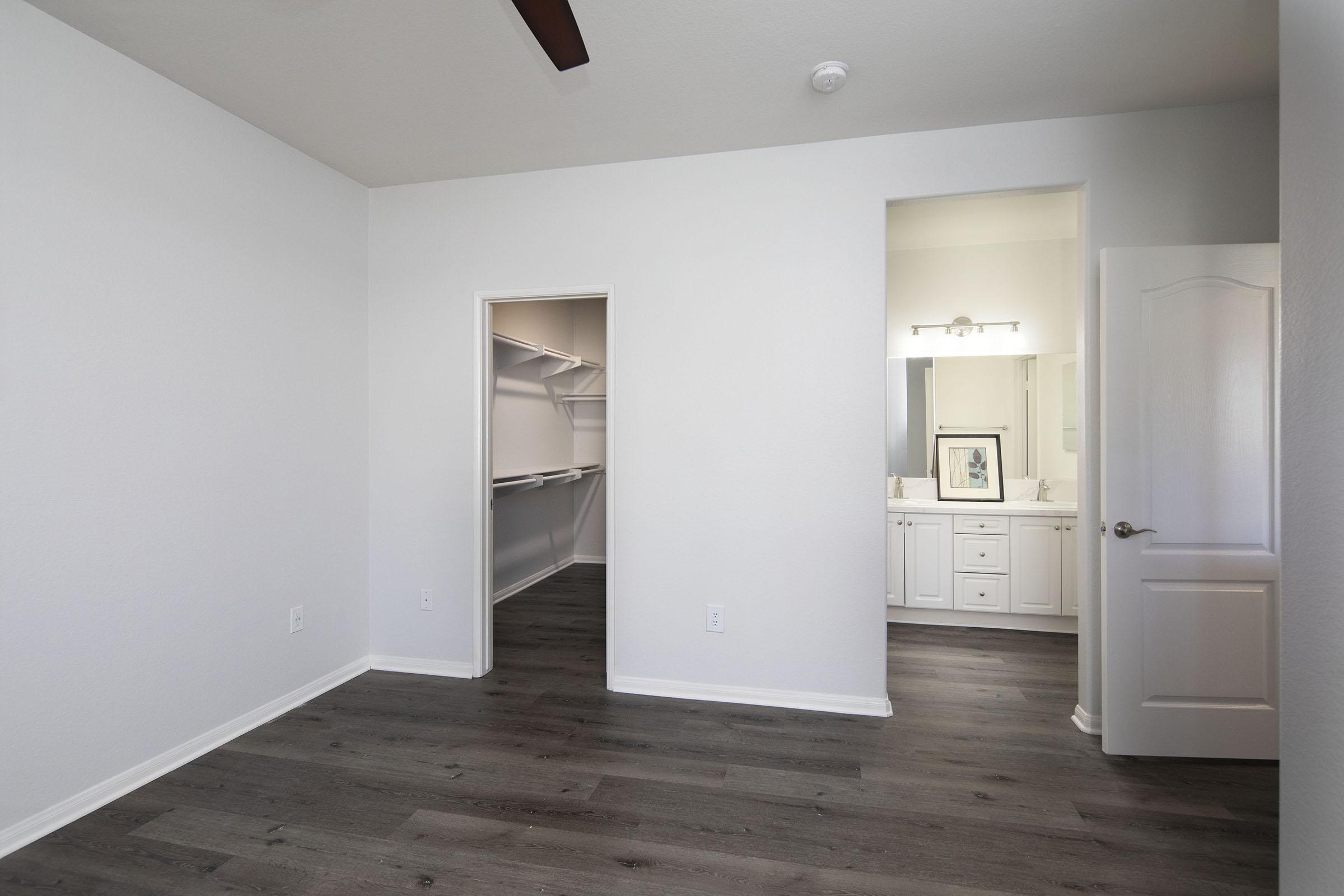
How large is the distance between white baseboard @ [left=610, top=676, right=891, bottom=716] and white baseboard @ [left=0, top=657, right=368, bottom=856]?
143 centimetres

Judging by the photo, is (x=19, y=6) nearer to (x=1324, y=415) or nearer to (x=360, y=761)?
(x=360, y=761)

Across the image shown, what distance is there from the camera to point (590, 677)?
3.19 metres

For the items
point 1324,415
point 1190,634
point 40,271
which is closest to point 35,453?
point 40,271

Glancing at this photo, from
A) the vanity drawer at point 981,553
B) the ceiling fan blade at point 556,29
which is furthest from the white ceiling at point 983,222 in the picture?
the ceiling fan blade at point 556,29

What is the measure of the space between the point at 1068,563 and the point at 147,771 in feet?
14.9

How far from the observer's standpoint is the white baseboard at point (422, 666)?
3.22m

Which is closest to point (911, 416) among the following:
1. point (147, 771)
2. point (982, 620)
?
point (982, 620)

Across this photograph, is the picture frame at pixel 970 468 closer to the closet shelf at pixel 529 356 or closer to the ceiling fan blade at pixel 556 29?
the closet shelf at pixel 529 356

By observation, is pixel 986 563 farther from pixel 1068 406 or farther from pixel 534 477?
pixel 534 477

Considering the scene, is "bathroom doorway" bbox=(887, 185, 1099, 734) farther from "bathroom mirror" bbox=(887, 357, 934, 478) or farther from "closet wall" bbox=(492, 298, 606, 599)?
"closet wall" bbox=(492, 298, 606, 599)

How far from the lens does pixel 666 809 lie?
2072mm

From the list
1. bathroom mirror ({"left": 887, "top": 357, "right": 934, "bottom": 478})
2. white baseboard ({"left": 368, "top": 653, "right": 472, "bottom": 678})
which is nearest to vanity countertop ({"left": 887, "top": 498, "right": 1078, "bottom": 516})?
bathroom mirror ({"left": 887, "top": 357, "right": 934, "bottom": 478})

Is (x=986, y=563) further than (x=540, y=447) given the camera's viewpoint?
No

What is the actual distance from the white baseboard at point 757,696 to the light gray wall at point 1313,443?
1.64 m
